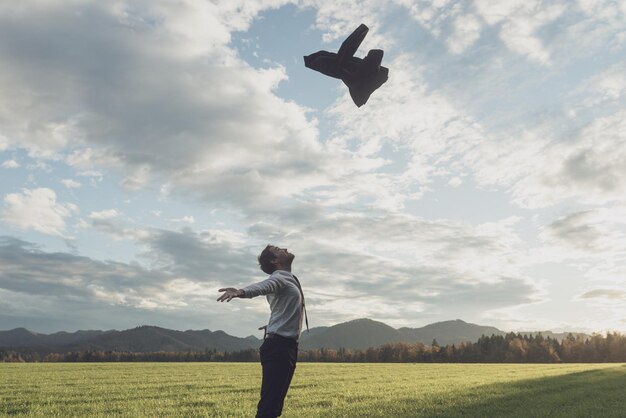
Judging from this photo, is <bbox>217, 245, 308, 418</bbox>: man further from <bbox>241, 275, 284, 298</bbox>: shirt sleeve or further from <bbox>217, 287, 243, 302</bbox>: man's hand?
<bbox>217, 287, 243, 302</bbox>: man's hand

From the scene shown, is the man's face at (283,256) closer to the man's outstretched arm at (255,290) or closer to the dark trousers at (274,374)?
the man's outstretched arm at (255,290)

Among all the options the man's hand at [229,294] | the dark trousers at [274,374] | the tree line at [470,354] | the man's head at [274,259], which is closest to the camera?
the man's hand at [229,294]

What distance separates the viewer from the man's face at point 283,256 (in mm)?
6766

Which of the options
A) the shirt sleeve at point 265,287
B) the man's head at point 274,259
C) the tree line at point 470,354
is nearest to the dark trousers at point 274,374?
the shirt sleeve at point 265,287

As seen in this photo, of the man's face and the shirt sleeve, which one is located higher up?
the man's face

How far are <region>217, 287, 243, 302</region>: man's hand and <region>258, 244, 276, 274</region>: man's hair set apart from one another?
41.9 inches

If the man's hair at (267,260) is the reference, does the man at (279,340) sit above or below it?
below

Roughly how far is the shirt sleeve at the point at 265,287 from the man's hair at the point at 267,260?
0.43 metres

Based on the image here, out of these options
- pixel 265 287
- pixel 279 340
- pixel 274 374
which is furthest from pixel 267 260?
pixel 274 374

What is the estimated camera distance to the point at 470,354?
4579 inches

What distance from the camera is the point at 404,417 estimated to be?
1207 cm

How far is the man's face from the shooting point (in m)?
6.77

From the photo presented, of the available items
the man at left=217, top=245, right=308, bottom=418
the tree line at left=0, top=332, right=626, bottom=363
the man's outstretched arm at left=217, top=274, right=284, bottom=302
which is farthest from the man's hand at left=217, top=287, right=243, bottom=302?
the tree line at left=0, top=332, right=626, bottom=363

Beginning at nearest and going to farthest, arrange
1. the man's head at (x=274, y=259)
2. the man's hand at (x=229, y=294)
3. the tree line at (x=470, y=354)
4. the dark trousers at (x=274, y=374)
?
the man's hand at (x=229, y=294)
the dark trousers at (x=274, y=374)
the man's head at (x=274, y=259)
the tree line at (x=470, y=354)
